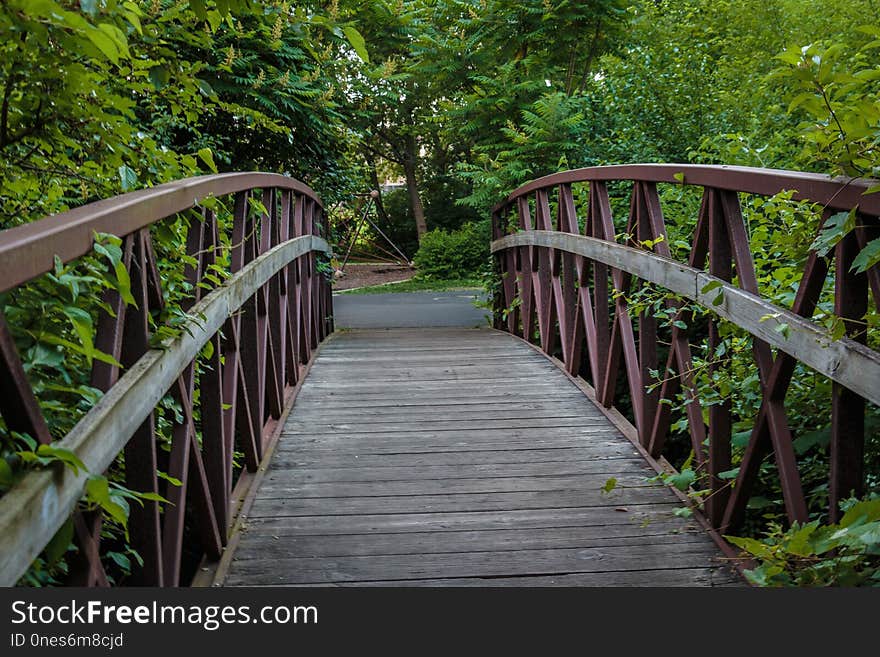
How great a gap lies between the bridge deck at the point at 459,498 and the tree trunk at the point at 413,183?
55.5 ft

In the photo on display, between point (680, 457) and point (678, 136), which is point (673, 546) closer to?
point (680, 457)

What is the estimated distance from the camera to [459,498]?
12.2 feet

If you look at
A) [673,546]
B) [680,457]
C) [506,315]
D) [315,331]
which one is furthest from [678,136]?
[673,546]

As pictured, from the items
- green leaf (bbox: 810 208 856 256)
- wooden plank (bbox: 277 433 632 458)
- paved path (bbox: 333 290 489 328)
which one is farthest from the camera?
paved path (bbox: 333 290 489 328)

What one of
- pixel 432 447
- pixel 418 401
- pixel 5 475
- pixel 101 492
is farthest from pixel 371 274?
pixel 5 475

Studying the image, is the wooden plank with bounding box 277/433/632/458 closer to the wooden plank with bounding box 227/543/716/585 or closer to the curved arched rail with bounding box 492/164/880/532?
the curved arched rail with bounding box 492/164/880/532

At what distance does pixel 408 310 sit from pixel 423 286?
4547 mm

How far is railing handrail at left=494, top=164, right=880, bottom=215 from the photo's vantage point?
6.95 ft

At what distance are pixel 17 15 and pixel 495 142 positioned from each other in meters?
10.2

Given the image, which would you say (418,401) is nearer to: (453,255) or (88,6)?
(88,6)

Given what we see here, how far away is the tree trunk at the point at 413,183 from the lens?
2244cm

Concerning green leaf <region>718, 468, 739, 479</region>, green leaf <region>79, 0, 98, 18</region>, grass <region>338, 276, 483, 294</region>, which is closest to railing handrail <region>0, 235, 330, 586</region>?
green leaf <region>79, 0, 98, 18</region>

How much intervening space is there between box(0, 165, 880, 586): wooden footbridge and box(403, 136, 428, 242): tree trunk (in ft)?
54.5

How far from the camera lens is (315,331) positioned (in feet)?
25.3
